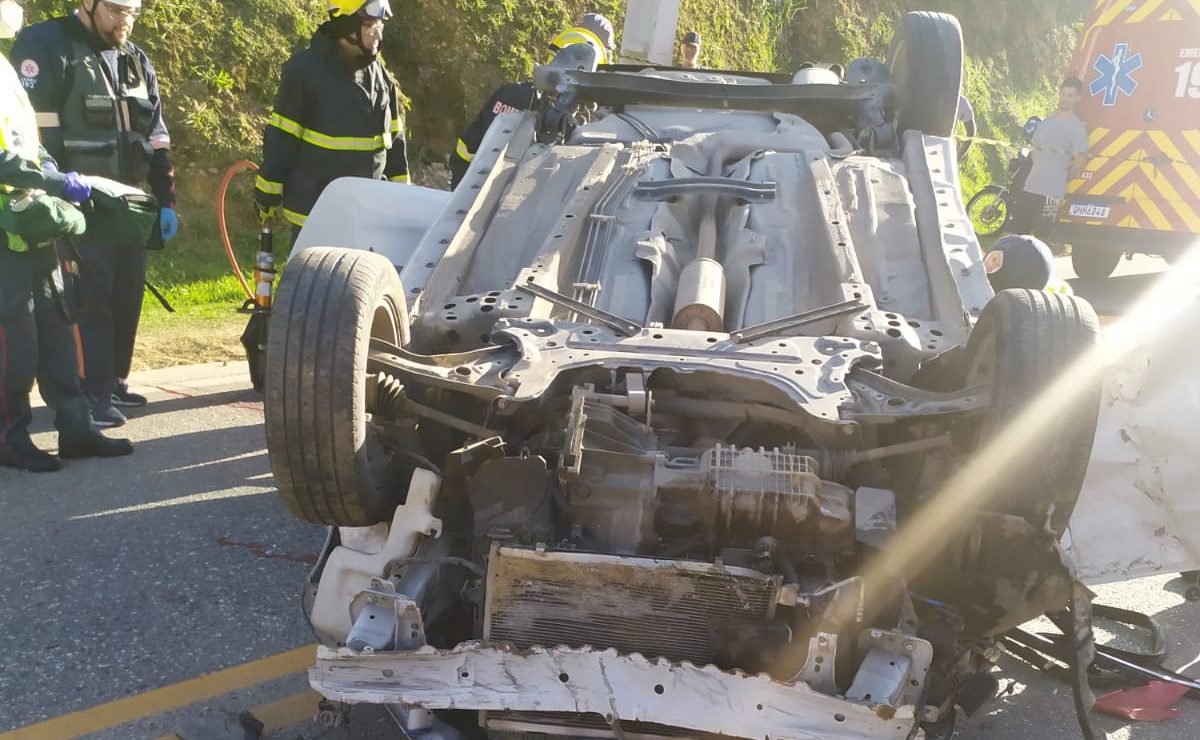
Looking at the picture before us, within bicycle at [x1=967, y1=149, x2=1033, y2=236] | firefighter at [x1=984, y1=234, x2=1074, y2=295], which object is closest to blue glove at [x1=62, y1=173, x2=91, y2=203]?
firefighter at [x1=984, y1=234, x2=1074, y2=295]

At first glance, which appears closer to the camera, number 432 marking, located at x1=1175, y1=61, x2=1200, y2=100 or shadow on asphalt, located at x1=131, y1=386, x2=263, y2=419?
shadow on asphalt, located at x1=131, y1=386, x2=263, y2=419

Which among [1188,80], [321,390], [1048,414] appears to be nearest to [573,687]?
[321,390]

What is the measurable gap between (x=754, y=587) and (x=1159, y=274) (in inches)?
408

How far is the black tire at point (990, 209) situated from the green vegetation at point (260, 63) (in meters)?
3.58

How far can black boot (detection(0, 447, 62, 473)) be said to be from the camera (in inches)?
177

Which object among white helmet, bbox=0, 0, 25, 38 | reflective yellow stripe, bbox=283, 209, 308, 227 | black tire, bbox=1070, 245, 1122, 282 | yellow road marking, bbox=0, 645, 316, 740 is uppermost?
white helmet, bbox=0, 0, 25, 38

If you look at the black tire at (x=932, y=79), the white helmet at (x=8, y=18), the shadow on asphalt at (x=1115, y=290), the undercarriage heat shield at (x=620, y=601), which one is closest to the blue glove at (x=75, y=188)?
the white helmet at (x=8, y=18)

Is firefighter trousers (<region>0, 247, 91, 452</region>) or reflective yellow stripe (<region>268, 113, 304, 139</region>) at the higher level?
reflective yellow stripe (<region>268, 113, 304, 139</region>)

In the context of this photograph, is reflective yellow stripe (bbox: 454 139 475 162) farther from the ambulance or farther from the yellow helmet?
the ambulance

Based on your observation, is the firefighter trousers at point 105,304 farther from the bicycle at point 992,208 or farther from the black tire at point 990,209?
the black tire at point 990,209

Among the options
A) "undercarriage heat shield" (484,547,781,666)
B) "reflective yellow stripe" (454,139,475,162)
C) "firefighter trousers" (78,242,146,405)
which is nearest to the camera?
"undercarriage heat shield" (484,547,781,666)

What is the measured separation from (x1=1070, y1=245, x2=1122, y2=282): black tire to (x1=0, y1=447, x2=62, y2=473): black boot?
9.27m

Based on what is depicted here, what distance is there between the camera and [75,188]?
452 cm

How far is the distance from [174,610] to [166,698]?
53 centimetres
